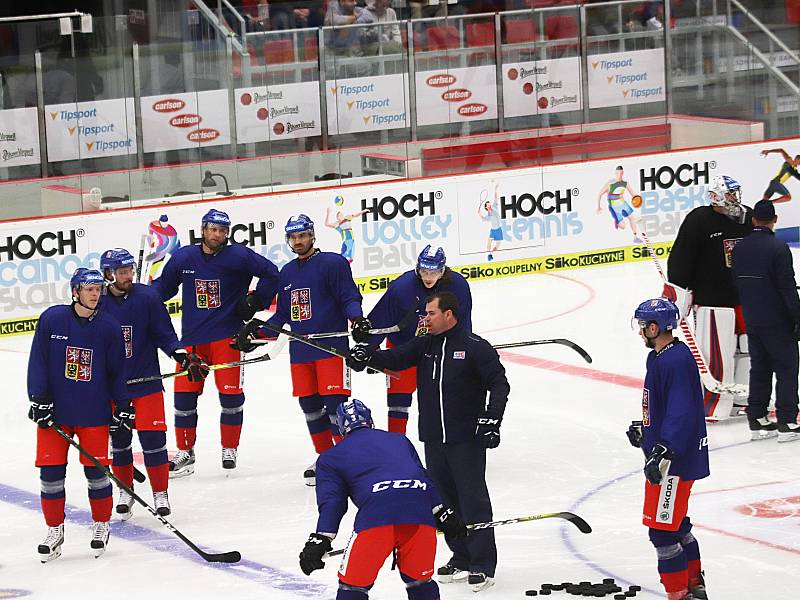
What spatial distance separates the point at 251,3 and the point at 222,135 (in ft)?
8.47

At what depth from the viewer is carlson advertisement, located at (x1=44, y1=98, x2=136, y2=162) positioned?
1313 cm

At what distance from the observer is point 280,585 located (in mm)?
6574

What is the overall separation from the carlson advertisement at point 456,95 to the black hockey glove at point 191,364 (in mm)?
7109

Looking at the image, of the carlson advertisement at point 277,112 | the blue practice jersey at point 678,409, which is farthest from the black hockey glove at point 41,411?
the carlson advertisement at point 277,112

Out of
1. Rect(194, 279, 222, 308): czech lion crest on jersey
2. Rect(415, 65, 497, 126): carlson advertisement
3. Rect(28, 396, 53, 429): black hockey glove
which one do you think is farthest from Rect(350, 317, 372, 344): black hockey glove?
Rect(415, 65, 497, 126): carlson advertisement

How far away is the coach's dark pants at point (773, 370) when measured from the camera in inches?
341

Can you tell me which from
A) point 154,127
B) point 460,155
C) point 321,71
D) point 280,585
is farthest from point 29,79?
point 280,585

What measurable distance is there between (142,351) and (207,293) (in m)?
0.86

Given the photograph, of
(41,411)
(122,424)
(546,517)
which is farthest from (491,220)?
(546,517)

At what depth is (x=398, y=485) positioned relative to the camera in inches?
201

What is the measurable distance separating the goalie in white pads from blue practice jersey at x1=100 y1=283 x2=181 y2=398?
10.5 feet

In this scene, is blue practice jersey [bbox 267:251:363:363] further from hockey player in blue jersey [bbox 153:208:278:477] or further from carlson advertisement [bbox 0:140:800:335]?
carlson advertisement [bbox 0:140:800:335]

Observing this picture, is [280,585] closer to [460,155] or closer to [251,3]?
[460,155]

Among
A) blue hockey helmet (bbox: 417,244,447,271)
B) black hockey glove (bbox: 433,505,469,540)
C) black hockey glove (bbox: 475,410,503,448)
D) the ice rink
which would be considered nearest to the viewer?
black hockey glove (bbox: 433,505,469,540)
